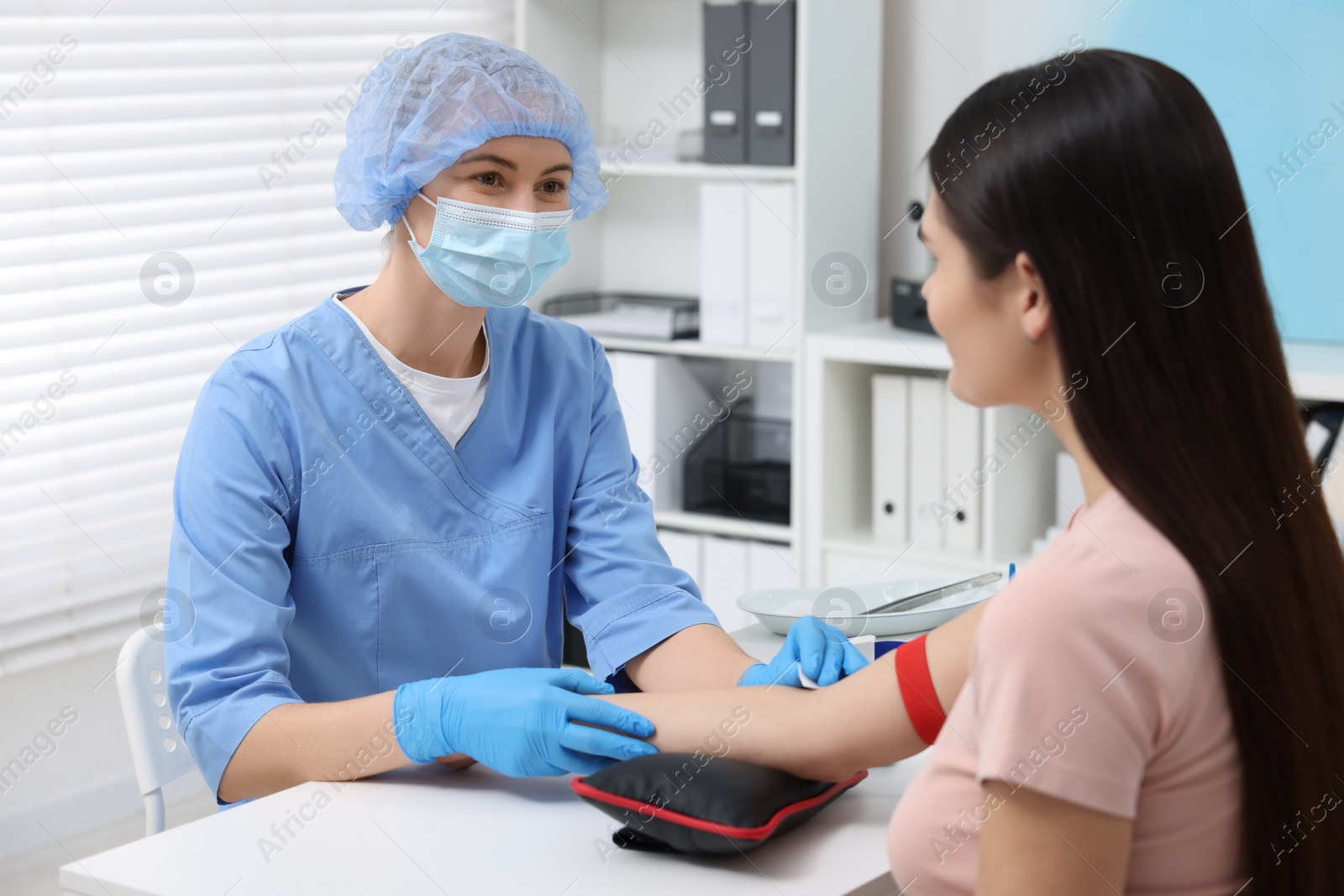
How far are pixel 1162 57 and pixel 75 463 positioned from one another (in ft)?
7.20

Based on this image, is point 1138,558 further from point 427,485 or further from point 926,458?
point 926,458

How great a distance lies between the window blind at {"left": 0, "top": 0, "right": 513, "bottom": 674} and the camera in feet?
7.23

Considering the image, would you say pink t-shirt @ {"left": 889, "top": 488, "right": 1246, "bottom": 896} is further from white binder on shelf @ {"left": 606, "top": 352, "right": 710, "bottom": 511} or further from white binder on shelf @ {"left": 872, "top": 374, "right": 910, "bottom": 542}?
white binder on shelf @ {"left": 606, "top": 352, "right": 710, "bottom": 511}

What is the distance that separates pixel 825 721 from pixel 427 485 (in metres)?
0.58

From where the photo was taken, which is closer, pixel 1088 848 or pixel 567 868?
pixel 1088 848

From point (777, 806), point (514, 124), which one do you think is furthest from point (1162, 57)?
point (777, 806)

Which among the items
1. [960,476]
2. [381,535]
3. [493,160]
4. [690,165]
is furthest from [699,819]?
[690,165]

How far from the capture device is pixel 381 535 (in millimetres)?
1407

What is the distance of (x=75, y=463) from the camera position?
7.55ft

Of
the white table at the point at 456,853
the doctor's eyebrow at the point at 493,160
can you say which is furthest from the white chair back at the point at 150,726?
the doctor's eyebrow at the point at 493,160

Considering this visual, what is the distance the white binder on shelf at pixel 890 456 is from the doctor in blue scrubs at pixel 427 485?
1087 mm

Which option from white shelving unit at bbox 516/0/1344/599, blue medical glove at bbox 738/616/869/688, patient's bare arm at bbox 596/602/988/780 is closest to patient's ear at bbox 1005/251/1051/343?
patient's bare arm at bbox 596/602/988/780

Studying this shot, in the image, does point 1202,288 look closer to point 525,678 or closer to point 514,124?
point 525,678

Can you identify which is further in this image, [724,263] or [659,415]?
[659,415]
